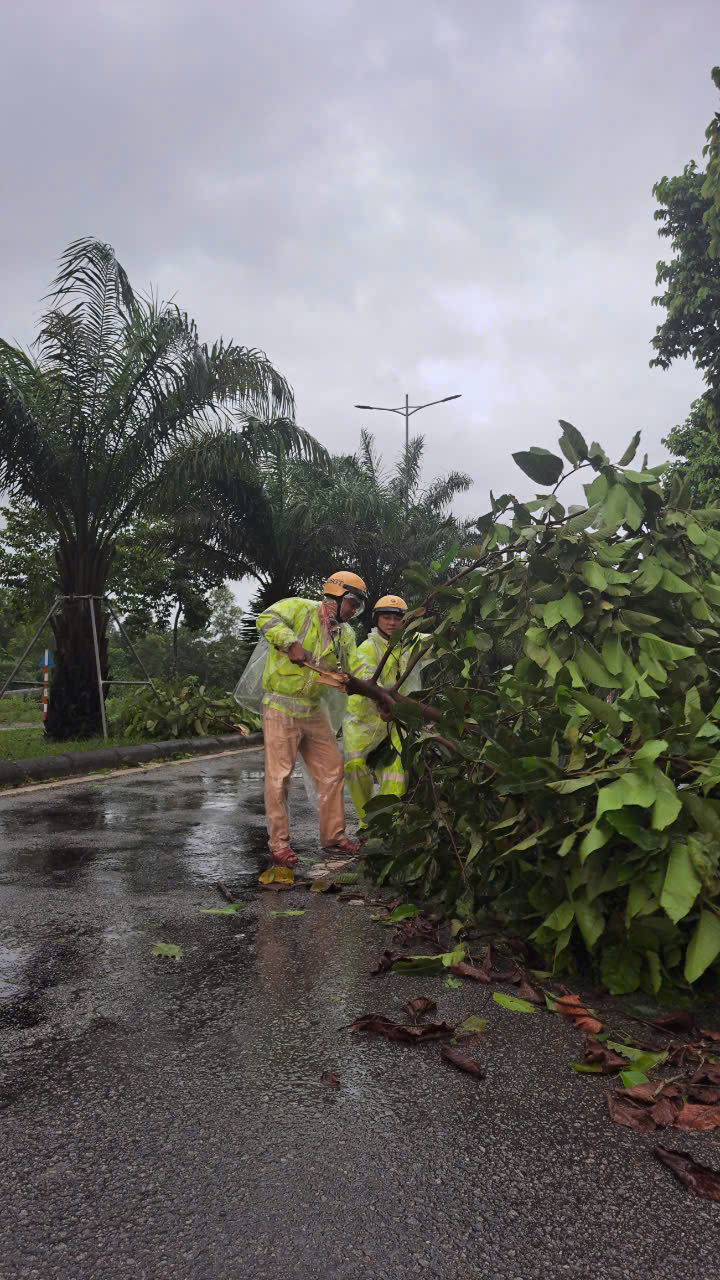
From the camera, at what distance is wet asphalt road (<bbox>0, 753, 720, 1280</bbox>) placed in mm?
1972

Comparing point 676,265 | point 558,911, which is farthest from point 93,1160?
point 676,265

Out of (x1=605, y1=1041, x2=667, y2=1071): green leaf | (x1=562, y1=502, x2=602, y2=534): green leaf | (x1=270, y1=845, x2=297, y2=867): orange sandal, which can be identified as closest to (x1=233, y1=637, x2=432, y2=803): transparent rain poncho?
(x1=270, y1=845, x2=297, y2=867): orange sandal

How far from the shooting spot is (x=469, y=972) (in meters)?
3.72

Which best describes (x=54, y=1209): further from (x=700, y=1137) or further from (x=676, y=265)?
(x=676, y=265)

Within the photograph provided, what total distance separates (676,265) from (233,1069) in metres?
20.5

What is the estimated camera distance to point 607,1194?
86.2 inches

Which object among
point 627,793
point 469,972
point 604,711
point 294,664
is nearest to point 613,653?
point 604,711

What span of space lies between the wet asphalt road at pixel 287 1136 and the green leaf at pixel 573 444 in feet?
7.00

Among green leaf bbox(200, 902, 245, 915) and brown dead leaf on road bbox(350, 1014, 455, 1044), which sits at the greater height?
green leaf bbox(200, 902, 245, 915)

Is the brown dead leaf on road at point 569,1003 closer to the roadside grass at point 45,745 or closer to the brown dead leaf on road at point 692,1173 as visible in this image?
the brown dead leaf on road at point 692,1173

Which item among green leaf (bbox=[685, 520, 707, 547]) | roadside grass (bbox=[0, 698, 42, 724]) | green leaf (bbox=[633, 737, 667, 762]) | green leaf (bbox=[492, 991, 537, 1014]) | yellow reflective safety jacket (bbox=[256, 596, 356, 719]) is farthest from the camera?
roadside grass (bbox=[0, 698, 42, 724])

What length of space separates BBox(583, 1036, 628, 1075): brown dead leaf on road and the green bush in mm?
11838

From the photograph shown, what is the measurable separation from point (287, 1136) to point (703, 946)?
1.35m

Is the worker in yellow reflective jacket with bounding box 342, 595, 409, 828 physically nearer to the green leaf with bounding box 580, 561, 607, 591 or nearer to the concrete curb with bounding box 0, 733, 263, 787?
the green leaf with bounding box 580, 561, 607, 591
